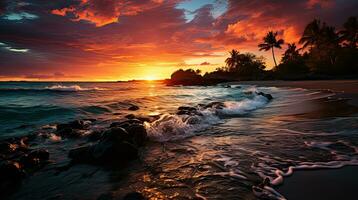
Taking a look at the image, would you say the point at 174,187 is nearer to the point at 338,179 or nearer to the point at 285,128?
the point at 338,179

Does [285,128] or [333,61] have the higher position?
[333,61]

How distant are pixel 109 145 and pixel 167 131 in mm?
2329

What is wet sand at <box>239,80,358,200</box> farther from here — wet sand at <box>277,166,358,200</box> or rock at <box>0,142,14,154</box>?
rock at <box>0,142,14,154</box>

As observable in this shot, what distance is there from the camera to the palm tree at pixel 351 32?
41.2m

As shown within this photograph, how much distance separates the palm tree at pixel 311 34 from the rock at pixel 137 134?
5005 centimetres

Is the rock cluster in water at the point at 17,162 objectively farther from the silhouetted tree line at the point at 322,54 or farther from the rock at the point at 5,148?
the silhouetted tree line at the point at 322,54

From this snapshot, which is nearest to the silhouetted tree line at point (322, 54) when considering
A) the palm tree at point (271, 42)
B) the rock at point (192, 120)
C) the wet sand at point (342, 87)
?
the palm tree at point (271, 42)

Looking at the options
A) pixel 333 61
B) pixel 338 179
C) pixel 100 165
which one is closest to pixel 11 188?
pixel 100 165

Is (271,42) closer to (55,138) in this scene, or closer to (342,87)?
(342,87)

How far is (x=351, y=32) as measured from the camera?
42.6 metres

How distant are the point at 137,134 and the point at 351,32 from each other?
168 feet

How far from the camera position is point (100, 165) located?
13.4 feet

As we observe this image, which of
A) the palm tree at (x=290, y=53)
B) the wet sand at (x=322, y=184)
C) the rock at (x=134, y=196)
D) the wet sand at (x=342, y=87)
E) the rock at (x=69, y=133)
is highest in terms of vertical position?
the palm tree at (x=290, y=53)

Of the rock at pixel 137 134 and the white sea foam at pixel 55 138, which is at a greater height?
the rock at pixel 137 134
